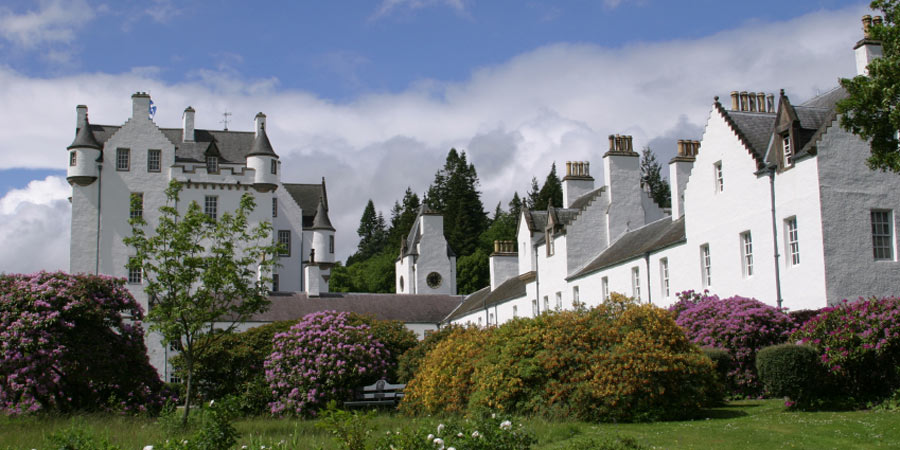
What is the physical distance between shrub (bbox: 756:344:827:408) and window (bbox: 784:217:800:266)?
7.05 metres

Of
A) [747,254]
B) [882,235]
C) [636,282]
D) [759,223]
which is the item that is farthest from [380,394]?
[882,235]

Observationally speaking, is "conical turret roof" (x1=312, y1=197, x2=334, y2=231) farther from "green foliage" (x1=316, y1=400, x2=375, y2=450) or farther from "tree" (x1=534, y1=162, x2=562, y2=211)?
"green foliage" (x1=316, y1=400, x2=375, y2=450)

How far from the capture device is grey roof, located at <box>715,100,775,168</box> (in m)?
26.4

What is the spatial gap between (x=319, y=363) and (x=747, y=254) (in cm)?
1443

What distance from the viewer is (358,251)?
5285 inches

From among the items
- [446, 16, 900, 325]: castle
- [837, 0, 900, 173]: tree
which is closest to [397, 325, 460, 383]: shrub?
[446, 16, 900, 325]: castle

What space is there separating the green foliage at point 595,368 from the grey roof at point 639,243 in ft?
40.0

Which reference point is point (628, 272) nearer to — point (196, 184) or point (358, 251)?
point (196, 184)

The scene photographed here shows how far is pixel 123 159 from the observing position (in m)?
57.7

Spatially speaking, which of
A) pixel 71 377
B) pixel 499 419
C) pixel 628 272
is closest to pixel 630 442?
pixel 499 419

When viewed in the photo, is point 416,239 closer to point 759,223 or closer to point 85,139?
point 85,139

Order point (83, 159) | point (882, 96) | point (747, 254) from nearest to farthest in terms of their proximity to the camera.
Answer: point (882, 96), point (747, 254), point (83, 159)

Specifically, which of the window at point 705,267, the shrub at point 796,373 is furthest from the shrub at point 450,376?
the window at point 705,267

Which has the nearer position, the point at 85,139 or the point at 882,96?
the point at 882,96
